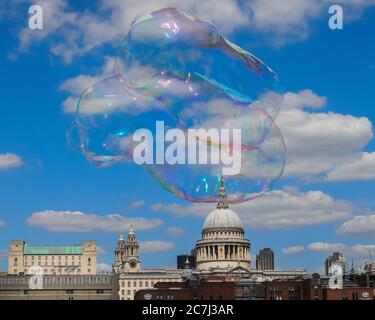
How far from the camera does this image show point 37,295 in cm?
13812

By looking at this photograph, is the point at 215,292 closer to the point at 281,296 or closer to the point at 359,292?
the point at 281,296

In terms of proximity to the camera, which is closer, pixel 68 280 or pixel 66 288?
pixel 66 288

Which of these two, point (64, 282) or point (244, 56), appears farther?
point (64, 282)

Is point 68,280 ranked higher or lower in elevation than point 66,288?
higher

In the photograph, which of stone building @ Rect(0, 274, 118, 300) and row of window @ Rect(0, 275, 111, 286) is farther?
row of window @ Rect(0, 275, 111, 286)

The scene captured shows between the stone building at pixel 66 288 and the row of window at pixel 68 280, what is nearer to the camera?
the stone building at pixel 66 288

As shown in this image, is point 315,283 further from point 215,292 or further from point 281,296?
point 215,292

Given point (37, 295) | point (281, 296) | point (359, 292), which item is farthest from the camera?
point (37, 295)
